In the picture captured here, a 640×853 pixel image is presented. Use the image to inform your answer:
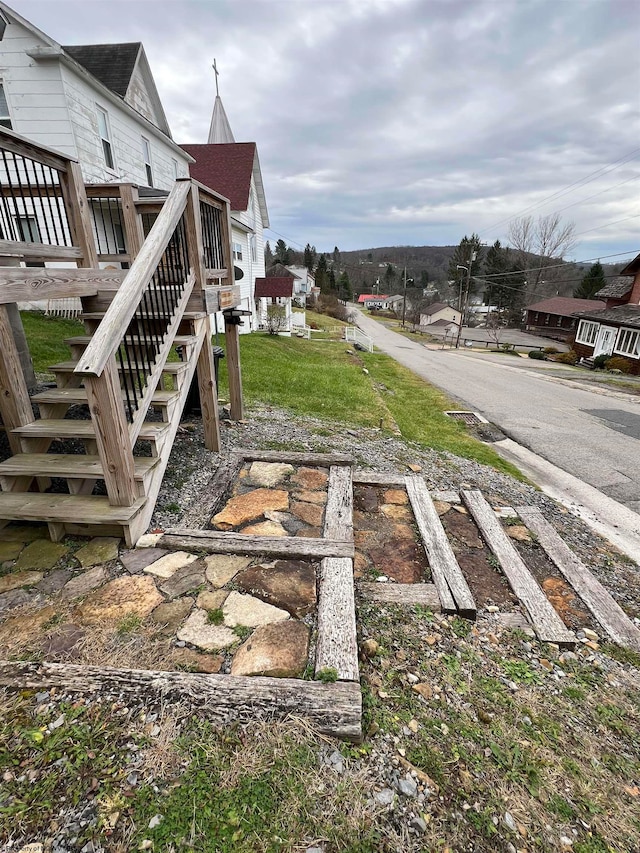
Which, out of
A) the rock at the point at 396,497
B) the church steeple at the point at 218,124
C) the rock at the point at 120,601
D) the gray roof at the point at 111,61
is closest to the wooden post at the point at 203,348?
the rock at the point at 396,497

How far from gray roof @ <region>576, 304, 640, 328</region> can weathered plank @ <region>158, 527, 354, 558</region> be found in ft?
82.9

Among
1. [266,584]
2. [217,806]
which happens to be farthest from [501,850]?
[266,584]

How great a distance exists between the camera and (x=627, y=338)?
22.8 m

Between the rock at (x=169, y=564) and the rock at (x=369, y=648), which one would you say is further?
the rock at (x=169, y=564)

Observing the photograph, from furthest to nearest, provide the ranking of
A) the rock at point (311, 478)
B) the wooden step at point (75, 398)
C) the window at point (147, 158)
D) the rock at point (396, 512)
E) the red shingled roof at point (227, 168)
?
the red shingled roof at point (227, 168)
the window at point (147, 158)
the rock at point (311, 478)
the rock at point (396, 512)
the wooden step at point (75, 398)

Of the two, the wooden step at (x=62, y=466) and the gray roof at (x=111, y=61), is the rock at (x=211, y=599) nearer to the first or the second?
the wooden step at (x=62, y=466)

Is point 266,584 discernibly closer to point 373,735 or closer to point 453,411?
point 373,735

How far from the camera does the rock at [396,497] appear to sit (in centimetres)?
415

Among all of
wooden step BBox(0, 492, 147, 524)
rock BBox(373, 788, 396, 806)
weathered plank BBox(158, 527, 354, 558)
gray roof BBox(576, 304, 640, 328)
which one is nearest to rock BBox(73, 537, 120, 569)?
wooden step BBox(0, 492, 147, 524)

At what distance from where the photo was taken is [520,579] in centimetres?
324

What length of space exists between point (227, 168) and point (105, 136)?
34.0 ft

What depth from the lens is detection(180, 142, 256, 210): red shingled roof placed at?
19.1 meters

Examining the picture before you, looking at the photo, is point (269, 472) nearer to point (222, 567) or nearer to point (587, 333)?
point (222, 567)

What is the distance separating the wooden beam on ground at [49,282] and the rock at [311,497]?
2614 mm
